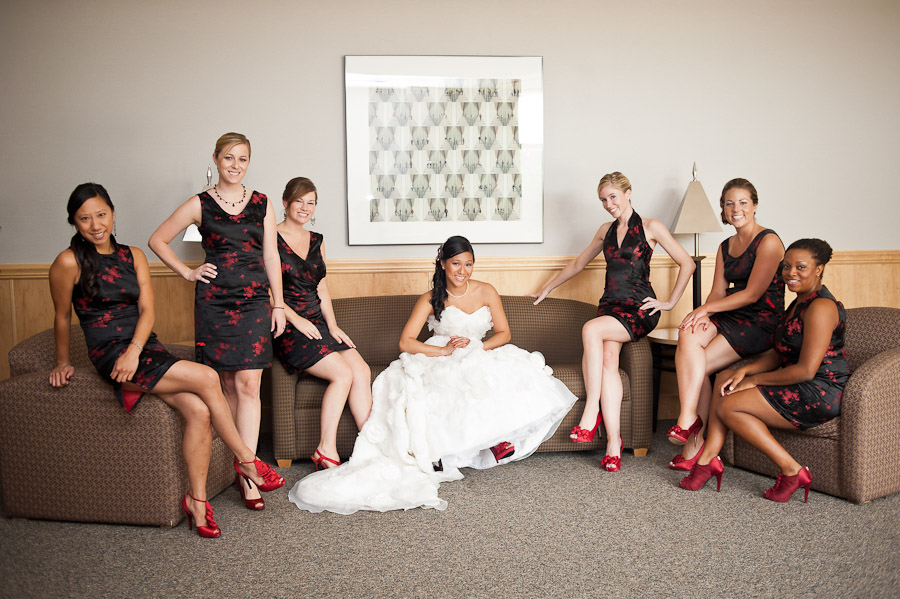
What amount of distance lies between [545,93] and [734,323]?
202cm

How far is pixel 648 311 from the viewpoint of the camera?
12.0 ft

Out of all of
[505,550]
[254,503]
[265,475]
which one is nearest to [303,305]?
[265,475]

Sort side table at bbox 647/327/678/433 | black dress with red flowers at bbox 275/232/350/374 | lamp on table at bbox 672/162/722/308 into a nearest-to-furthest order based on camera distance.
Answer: black dress with red flowers at bbox 275/232/350/374
side table at bbox 647/327/678/433
lamp on table at bbox 672/162/722/308

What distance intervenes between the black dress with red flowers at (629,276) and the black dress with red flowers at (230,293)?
1946mm

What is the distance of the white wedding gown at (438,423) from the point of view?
2906mm

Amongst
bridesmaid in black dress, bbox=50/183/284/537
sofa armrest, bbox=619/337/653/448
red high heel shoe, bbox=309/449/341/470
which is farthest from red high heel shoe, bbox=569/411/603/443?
bridesmaid in black dress, bbox=50/183/284/537

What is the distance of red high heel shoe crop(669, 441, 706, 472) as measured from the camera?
126 inches

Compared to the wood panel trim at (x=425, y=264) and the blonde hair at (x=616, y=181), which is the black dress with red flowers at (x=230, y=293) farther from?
the blonde hair at (x=616, y=181)

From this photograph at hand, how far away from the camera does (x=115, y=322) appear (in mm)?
2650

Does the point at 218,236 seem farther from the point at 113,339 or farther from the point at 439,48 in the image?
the point at 439,48

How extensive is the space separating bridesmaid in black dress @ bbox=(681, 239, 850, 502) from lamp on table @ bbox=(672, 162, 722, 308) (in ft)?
4.18

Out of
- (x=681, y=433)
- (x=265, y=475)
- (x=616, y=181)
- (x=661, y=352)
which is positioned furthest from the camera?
(x=661, y=352)

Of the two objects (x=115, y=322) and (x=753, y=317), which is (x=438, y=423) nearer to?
(x=115, y=322)

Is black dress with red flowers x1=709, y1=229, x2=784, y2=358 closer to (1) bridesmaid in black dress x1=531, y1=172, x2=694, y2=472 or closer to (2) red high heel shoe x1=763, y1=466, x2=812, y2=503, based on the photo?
(1) bridesmaid in black dress x1=531, y1=172, x2=694, y2=472
